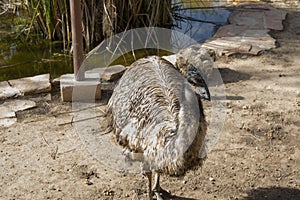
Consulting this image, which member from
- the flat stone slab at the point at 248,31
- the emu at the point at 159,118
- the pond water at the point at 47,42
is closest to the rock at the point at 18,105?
the pond water at the point at 47,42

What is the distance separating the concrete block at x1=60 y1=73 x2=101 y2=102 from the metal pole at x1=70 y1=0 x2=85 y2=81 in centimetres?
8

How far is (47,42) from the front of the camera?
6.02 meters

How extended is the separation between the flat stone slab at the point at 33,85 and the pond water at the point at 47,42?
513 mm

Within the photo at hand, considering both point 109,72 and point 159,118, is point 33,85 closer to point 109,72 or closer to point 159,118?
point 109,72

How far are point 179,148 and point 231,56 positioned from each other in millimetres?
2994

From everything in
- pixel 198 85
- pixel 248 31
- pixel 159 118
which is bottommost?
pixel 248 31

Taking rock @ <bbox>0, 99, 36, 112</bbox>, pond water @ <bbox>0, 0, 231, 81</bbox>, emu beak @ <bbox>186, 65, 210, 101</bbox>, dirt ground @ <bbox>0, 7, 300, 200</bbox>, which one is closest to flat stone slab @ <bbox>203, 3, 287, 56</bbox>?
pond water @ <bbox>0, 0, 231, 81</bbox>

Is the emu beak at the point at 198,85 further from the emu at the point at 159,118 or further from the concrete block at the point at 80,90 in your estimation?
the concrete block at the point at 80,90

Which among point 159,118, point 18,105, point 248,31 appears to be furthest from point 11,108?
point 248,31

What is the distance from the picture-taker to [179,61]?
4691 millimetres

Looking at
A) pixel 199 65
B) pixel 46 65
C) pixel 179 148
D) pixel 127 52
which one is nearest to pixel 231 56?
pixel 199 65

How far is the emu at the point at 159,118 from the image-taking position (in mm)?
2568

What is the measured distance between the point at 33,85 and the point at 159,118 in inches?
86.4

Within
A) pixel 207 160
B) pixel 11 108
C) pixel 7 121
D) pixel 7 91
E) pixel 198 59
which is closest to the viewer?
pixel 207 160
